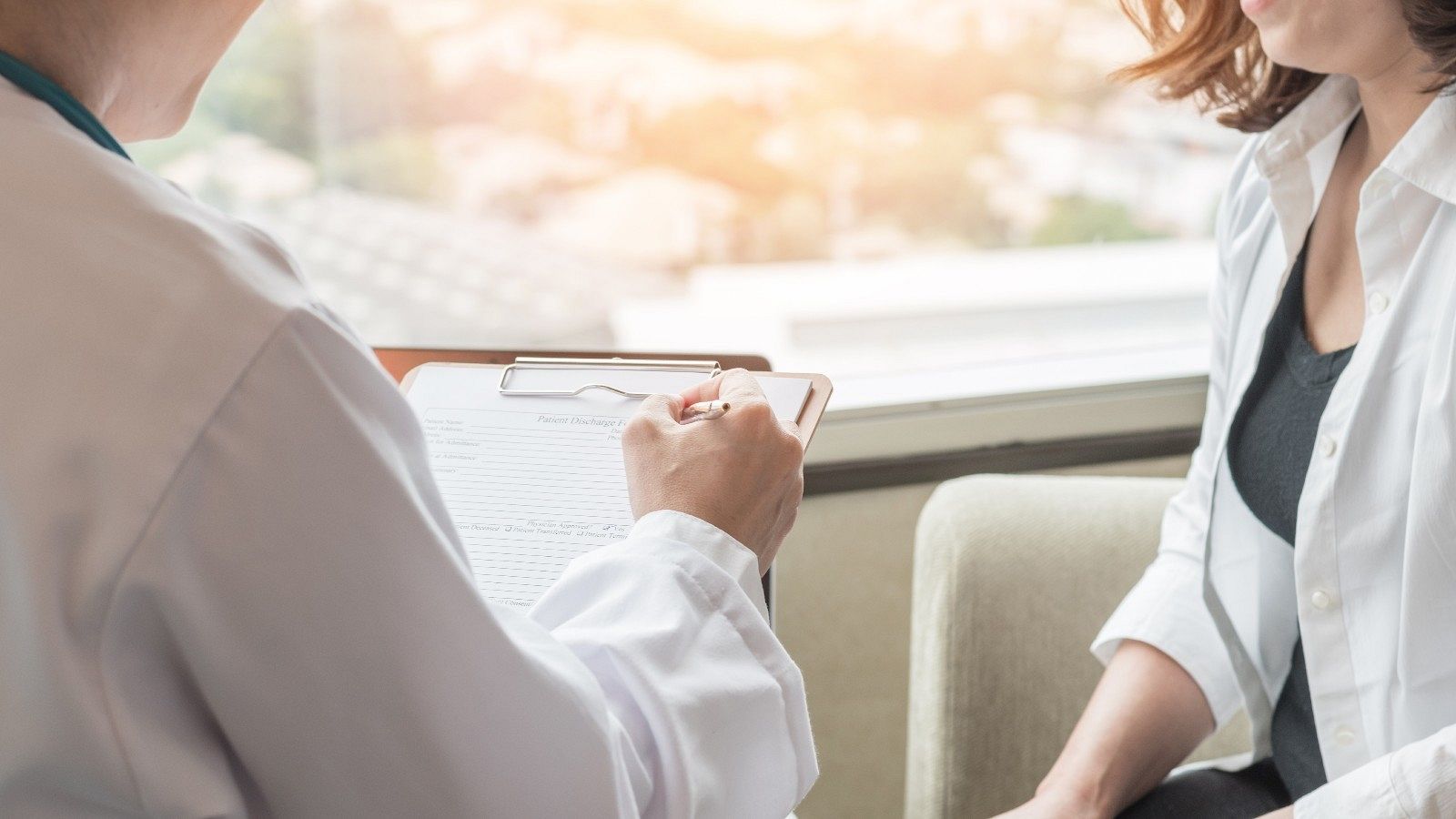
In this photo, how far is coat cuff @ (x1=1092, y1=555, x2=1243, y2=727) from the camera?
1.11 meters

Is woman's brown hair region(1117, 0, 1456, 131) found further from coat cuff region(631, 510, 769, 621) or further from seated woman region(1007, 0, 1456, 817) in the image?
coat cuff region(631, 510, 769, 621)

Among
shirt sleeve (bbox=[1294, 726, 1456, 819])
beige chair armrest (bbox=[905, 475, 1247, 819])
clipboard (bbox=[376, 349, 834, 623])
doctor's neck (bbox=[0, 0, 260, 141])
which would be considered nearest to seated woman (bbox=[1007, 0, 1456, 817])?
shirt sleeve (bbox=[1294, 726, 1456, 819])

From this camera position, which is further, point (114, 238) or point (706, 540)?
point (706, 540)

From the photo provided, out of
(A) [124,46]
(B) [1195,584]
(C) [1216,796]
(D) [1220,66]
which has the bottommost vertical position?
(C) [1216,796]

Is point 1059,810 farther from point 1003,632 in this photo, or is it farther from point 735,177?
point 735,177

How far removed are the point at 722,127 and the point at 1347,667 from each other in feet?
3.14

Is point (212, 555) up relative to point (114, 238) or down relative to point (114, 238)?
down

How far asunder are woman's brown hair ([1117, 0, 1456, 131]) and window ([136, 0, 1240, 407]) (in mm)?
509

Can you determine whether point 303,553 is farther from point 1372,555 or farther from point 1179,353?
point 1179,353

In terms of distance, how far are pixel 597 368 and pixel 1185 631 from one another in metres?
0.60

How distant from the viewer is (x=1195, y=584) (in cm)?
113

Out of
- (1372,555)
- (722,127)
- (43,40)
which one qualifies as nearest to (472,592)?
(43,40)

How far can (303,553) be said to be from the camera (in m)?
0.49

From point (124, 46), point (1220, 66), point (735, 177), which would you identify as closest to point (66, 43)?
point (124, 46)
